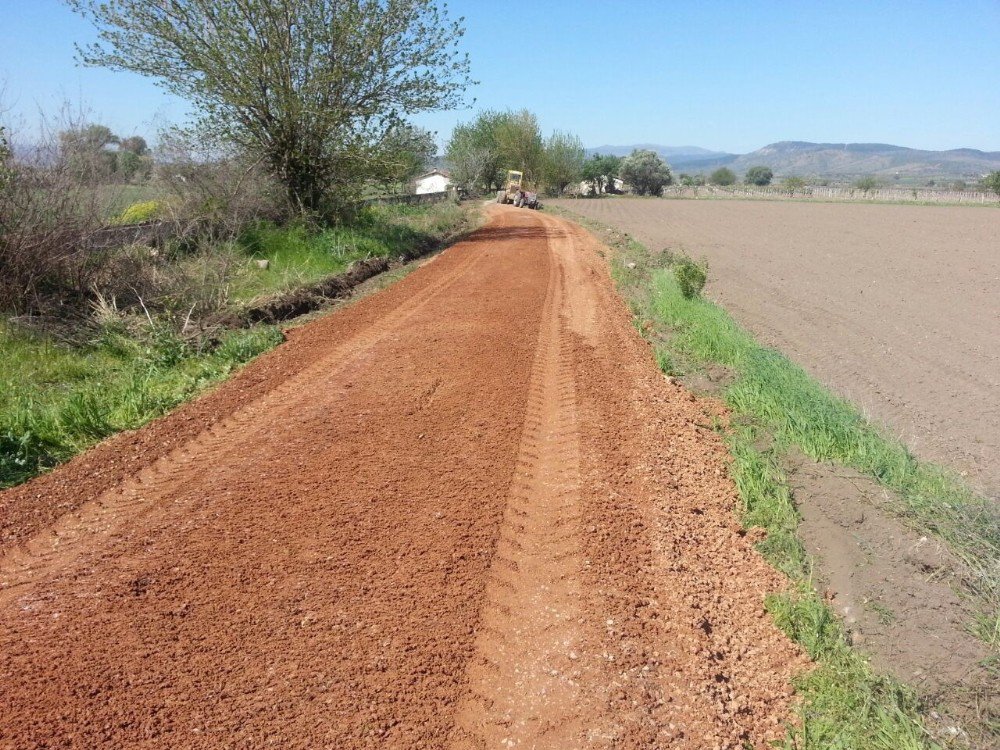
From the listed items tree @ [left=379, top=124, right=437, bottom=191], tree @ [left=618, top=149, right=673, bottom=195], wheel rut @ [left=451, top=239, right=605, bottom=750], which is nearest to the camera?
wheel rut @ [left=451, top=239, right=605, bottom=750]

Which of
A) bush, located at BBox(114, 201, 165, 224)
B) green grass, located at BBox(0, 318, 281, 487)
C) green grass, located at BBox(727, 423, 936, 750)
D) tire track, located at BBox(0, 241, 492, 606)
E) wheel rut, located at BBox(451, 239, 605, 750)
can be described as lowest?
green grass, located at BBox(727, 423, 936, 750)

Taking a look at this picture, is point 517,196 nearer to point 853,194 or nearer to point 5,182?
point 5,182

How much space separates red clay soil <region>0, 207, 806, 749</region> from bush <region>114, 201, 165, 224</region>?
259 inches

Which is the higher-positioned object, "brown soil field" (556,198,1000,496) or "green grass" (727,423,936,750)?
"brown soil field" (556,198,1000,496)

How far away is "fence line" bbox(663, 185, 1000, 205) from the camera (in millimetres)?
74750

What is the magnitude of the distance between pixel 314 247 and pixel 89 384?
30.3 ft

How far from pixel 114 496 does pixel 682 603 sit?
14.1 feet

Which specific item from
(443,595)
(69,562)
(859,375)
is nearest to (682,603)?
(443,595)

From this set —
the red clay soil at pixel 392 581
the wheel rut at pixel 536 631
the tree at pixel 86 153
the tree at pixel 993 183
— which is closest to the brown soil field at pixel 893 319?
the red clay soil at pixel 392 581

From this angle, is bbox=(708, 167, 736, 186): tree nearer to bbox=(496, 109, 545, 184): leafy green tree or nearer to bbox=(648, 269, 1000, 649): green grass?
bbox=(496, 109, 545, 184): leafy green tree

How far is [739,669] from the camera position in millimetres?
3957

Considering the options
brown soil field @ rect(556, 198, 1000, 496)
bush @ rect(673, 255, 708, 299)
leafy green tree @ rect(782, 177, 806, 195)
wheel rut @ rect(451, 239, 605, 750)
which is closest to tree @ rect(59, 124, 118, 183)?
wheel rut @ rect(451, 239, 605, 750)

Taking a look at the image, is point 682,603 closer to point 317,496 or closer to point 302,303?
point 317,496

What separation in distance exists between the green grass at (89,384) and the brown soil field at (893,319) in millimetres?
8097
